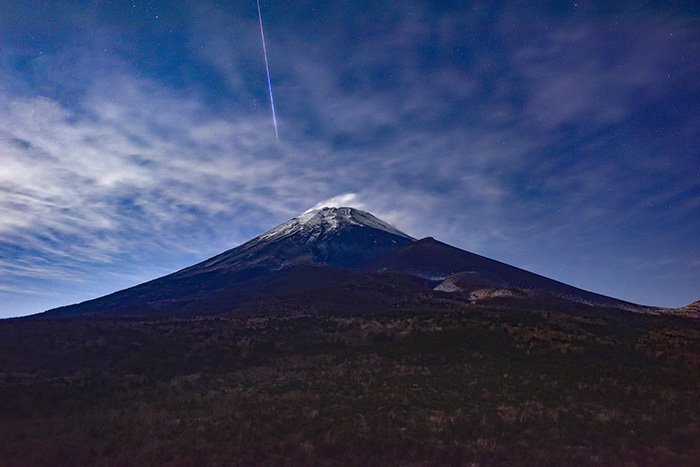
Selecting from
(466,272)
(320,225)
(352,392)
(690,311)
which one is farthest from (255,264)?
(352,392)

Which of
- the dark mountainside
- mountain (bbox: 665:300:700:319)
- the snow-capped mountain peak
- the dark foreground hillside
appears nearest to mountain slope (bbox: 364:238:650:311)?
mountain (bbox: 665:300:700:319)

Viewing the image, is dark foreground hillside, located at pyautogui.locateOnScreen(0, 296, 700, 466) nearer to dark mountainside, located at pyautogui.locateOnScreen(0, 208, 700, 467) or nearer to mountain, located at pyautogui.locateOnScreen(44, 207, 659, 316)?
dark mountainside, located at pyautogui.locateOnScreen(0, 208, 700, 467)

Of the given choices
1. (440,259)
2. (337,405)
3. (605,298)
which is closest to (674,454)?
(337,405)

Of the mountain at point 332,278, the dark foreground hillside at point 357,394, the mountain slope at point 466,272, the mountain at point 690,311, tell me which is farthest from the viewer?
the mountain slope at point 466,272

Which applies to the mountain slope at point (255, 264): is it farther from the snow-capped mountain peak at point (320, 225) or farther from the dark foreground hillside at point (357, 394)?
the dark foreground hillside at point (357, 394)

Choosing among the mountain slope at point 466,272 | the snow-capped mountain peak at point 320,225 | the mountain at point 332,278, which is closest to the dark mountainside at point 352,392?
the mountain at point 332,278

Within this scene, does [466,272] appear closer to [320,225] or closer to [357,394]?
[320,225]

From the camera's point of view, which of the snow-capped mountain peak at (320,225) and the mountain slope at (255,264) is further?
the snow-capped mountain peak at (320,225)
